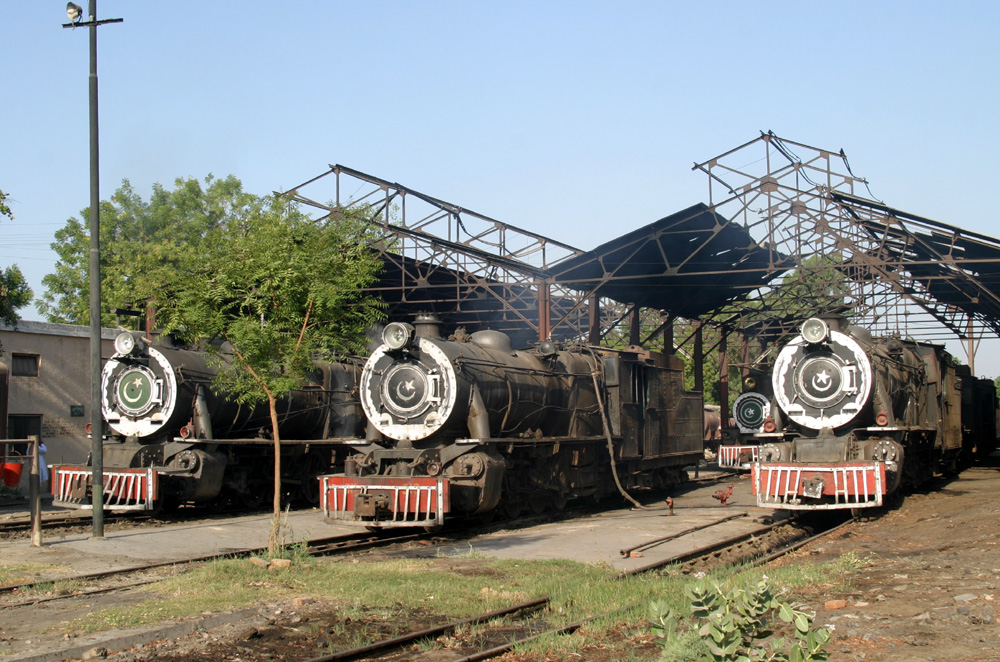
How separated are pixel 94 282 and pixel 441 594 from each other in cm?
692

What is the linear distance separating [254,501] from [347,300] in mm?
7539

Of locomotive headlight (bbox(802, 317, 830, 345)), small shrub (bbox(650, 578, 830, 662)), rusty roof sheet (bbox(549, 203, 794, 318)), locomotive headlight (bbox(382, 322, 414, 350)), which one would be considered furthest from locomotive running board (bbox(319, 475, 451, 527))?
rusty roof sheet (bbox(549, 203, 794, 318))

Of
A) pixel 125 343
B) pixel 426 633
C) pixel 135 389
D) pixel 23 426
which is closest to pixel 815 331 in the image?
pixel 426 633

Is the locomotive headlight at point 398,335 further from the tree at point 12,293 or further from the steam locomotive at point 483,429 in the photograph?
the tree at point 12,293

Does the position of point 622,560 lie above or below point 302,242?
below

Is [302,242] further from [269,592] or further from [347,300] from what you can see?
[269,592]

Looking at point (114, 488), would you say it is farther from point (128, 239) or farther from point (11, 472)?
point (128, 239)

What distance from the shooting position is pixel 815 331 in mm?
14602

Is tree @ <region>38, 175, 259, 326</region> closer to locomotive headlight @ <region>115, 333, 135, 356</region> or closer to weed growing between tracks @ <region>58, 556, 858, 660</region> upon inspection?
locomotive headlight @ <region>115, 333, 135, 356</region>

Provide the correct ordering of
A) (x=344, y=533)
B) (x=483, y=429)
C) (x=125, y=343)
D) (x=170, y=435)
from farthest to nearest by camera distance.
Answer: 1. (x=170, y=435)
2. (x=125, y=343)
3. (x=344, y=533)
4. (x=483, y=429)

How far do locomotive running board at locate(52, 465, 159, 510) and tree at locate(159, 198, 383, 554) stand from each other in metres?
4.02

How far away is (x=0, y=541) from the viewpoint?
12.3m

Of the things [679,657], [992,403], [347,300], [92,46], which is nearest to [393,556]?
[347,300]

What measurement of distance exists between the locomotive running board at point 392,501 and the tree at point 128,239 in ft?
68.1
